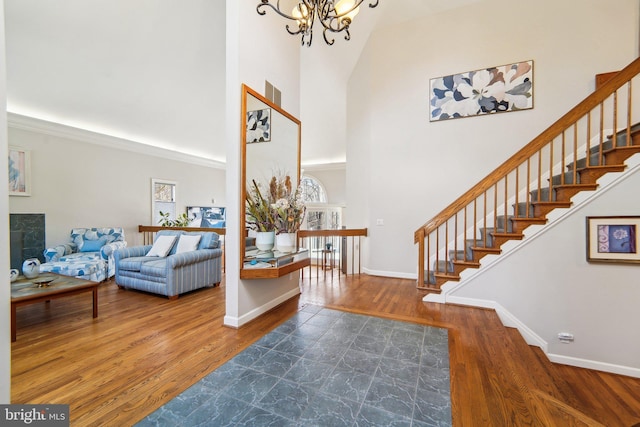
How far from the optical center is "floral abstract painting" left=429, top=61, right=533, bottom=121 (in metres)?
3.84

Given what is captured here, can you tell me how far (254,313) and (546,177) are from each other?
14.8 feet

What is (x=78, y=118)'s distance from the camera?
15.8 feet

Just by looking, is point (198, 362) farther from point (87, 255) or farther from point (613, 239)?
point (613, 239)

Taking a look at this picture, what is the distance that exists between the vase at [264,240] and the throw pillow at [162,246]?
2.35 meters

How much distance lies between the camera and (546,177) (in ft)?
12.2

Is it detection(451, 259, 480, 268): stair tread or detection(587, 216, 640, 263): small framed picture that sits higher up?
detection(587, 216, 640, 263): small framed picture

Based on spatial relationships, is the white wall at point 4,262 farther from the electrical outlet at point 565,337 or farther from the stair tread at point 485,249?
the electrical outlet at point 565,337

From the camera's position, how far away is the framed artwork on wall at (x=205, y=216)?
294 inches

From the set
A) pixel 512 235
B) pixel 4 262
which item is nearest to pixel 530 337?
pixel 512 235

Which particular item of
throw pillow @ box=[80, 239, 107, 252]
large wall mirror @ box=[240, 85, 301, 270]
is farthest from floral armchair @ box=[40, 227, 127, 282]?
large wall mirror @ box=[240, 85, 301, 270]

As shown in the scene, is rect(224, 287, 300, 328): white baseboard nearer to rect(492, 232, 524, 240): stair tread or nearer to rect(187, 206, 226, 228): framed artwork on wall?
rect(492, 232, 524, 240): stair tread

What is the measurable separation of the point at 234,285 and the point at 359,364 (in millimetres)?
1405

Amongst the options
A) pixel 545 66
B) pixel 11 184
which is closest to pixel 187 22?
pixel 11 184

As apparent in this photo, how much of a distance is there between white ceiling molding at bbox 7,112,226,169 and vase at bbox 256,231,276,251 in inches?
199
